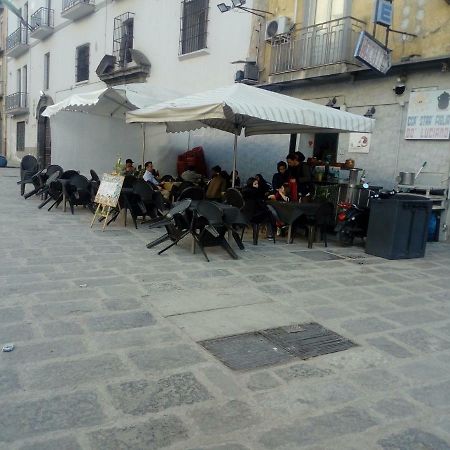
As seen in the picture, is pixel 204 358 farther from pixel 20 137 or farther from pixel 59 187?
pixel 20 137

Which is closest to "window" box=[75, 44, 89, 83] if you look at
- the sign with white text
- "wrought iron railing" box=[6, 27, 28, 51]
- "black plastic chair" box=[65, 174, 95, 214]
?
"wrought iron railing" box=[6, 27, 28, 51]

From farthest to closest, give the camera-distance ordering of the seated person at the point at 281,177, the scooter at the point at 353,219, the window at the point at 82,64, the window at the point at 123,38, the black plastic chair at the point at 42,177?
the window at the point at 82,64 → the window at the point at 123,38 → the black plastic chair at the point at 42,177 → the seated person at the point at 281,177 → the scooter at the point at 353,219

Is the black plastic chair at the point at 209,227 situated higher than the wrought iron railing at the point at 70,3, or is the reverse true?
the wrought iron railing at the point at 70,3

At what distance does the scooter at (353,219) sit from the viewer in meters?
6.98

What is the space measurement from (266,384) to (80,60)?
61.7ft

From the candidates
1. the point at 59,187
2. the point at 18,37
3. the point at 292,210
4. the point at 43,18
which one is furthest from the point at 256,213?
the point at 18,37

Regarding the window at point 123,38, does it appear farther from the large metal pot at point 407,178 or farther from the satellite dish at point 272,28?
the large metal pot at point 407,178

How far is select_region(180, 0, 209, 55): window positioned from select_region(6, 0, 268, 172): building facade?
3 centimetres

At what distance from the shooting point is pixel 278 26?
10.4 metres

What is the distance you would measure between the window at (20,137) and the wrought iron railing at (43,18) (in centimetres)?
609

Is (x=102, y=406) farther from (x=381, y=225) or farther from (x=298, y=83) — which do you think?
(x=298, y=83)

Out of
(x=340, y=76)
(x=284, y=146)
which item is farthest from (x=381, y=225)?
(x=284, y=146)

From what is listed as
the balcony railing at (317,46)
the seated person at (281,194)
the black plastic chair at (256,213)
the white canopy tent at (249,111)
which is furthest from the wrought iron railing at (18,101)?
the black plastic chair at (256,213)

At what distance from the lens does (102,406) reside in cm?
237
